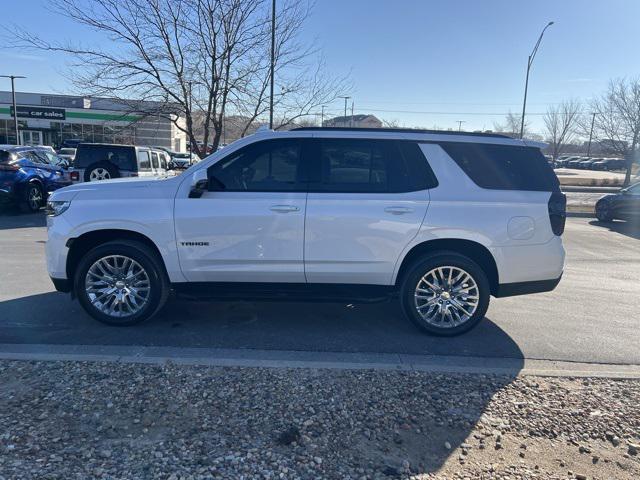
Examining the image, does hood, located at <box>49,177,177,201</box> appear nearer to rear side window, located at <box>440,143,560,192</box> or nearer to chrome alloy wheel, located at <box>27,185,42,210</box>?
rear side window, located at <box>440,143,560,192</box>

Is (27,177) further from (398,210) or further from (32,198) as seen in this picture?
(398,210)

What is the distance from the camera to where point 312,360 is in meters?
4.07

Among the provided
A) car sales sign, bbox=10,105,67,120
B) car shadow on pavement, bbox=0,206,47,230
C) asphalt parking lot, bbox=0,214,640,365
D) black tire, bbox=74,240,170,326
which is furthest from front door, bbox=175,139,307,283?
car sales sign, bbox=10,105,67,120

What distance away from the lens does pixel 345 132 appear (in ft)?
15.3

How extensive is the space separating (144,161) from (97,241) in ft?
29.6

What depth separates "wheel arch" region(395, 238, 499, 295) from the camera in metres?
4.64

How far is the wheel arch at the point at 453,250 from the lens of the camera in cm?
464

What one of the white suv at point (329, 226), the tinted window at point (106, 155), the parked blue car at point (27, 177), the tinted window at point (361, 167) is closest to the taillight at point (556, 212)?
the white suv at point (329, 226)

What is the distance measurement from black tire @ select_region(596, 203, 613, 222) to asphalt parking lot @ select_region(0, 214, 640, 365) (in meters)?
9.17

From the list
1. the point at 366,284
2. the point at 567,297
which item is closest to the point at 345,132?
the point at 366,284

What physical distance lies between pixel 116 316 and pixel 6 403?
162 centimetres

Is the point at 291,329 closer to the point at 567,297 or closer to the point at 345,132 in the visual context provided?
the point at 345,132

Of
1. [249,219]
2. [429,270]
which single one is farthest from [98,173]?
[429,270]

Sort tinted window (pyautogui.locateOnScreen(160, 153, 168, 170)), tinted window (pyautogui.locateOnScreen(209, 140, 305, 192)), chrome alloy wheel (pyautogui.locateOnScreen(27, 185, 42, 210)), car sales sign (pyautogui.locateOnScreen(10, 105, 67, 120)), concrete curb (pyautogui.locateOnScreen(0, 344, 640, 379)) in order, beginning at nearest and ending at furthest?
concrete curb (pyautogui.locateOnScreen(0, 344, 640, 379))
tinted window (pyautogui.locateOnScreen(209, 140, 305, 192))
chrome alloy wheel (pyautogui.locateOnScreen(27, 185, 42, 210))
tinted window (pyautogui.locateOnScreen(160, 153, 168, 170))
car sales sign (pyautogui.locateOnScreen(10, 105, 67, 120))
